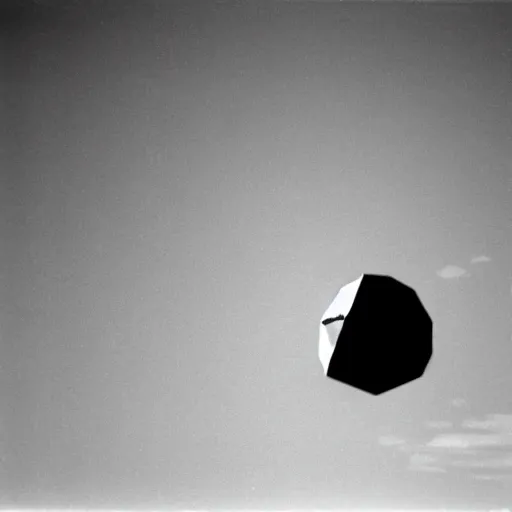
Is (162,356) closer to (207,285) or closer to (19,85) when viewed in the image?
(207,285)

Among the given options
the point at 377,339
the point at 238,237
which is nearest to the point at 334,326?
the point at 377,339

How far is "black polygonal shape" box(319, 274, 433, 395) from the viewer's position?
104 centimetres

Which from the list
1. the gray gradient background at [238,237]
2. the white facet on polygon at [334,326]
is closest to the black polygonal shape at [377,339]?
the white facet on polygon at [334,326]

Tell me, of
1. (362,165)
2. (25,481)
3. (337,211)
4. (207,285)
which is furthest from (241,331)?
(25,481)

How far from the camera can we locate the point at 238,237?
8.28ft

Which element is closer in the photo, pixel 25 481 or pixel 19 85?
pixel 25 481

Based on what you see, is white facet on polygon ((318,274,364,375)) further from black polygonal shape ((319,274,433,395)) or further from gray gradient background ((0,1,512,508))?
gray gradient background ((0,1,512,508))

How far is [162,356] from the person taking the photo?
2463 mm

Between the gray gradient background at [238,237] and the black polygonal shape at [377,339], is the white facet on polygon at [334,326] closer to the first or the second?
the black polygonal shape at [377,339]

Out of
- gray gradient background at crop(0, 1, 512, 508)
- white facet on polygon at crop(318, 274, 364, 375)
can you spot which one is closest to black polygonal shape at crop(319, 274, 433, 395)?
white facet on polygon at crop(318, 274, 364, 375)

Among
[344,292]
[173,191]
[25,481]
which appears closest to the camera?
[344,292]

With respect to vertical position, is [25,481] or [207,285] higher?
[207,285]

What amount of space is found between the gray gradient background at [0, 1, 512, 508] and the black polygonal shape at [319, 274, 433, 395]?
1408 millimetres

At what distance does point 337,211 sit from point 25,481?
1.55 m
